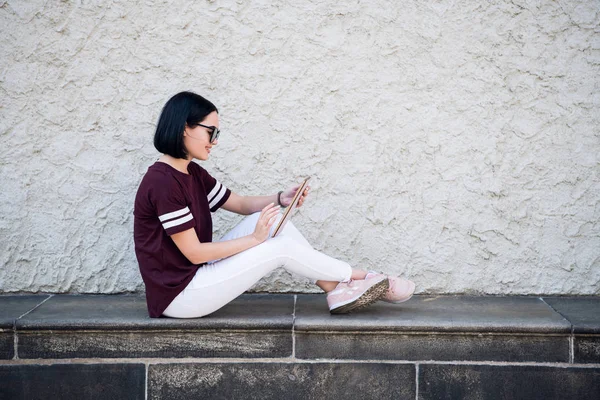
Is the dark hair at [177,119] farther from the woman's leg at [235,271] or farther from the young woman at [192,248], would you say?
the woman's leg at [235,271]

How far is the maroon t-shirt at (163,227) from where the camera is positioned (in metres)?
2.97

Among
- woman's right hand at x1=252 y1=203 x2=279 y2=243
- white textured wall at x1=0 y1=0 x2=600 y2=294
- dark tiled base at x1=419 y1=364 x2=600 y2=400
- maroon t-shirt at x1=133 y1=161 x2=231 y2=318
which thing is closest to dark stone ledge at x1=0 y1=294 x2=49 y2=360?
white textured wall at x1=0 y1=0 x2=600 y2=294

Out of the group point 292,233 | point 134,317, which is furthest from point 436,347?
point 134,317

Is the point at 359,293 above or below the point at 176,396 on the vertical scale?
above

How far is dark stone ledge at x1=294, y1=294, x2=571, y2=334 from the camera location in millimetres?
3100

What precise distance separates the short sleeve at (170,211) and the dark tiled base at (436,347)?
77 centimetres

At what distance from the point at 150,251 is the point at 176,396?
27.6 inches

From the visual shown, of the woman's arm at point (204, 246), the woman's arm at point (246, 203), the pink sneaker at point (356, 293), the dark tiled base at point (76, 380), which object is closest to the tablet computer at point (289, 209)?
the woman's arm at point (204, 246)

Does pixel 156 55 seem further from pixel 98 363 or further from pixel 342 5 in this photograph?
pixel 98 363

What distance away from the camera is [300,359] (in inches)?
123

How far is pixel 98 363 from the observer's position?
312cm

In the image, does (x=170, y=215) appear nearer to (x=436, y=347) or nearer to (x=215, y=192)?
(x=215, y=192)

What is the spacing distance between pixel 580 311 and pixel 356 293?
1.24 metres

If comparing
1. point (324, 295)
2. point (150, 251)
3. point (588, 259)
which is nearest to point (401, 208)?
point (324, 295)
